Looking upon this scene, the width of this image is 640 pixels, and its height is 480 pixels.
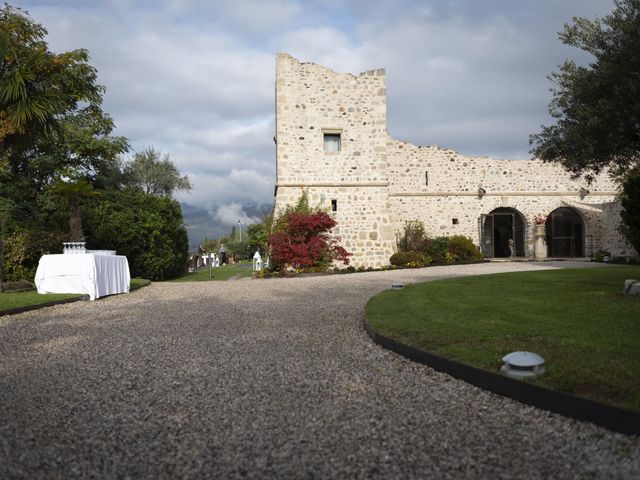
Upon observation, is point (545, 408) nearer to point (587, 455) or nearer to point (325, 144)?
point (587, 455)

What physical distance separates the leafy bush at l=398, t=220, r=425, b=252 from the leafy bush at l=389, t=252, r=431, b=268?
52.9 inches

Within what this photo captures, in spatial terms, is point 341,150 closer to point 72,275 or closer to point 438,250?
point 438,250

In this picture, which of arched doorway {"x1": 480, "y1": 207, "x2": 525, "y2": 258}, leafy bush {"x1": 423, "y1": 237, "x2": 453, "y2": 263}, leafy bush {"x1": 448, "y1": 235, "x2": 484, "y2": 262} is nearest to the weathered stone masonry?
leafy bush {"x1": 423, "y1": 237, "x2": 453, "y2": 263}

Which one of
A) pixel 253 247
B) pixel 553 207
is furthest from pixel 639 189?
pixel 253 247

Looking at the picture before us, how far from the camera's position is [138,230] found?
16891 mm

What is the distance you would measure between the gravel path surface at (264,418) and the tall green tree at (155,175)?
87.0ft

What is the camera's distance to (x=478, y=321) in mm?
5770

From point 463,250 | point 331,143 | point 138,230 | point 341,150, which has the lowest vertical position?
point 463,250

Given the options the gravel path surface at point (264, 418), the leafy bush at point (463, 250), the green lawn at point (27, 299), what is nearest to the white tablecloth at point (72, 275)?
the green lawn at point (27, 299)

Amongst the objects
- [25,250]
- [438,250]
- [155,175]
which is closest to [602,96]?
[438,250]

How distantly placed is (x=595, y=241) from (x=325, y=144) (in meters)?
14.3

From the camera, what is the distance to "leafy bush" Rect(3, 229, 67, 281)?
512 inches

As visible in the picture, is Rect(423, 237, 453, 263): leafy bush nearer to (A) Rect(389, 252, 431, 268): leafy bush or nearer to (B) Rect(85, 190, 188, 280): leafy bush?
(A) Rect(389, 252, 431, 268): leafy bush

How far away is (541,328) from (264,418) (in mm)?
3422
